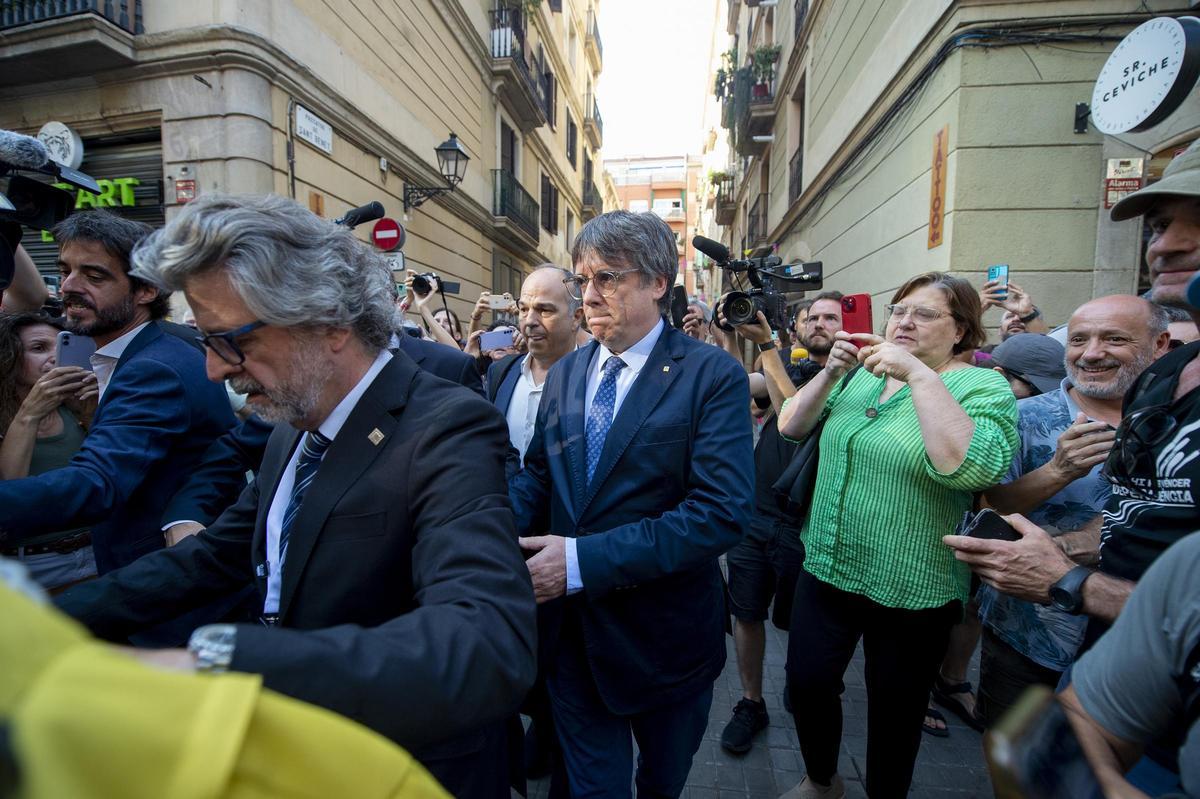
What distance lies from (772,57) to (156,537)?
15.8 metres

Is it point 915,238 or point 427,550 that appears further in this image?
point 915,238

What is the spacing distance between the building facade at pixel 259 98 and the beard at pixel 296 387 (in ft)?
20.5

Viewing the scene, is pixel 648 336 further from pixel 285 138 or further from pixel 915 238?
pixel 285 138

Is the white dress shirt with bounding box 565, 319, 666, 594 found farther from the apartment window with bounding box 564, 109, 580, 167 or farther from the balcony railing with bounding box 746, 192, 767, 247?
the apartment window with bounding box 564, 109, 580, 167

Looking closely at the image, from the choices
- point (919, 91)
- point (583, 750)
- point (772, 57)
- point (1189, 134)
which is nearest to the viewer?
point (583, 750)

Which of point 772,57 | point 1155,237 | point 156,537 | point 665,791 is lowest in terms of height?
point 665,791

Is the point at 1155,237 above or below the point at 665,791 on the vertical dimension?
above

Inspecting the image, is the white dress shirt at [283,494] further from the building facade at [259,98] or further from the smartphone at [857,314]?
the building facade at [259,98]

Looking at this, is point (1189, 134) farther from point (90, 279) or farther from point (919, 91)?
point (90, 279)

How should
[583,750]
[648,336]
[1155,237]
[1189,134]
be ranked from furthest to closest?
[1189,134] < [648,336] < [583,750] < [1155,237]

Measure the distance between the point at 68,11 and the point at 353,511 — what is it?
30.4 ft

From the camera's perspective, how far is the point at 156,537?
6.86ft

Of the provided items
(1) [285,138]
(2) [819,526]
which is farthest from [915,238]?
(1) [285,138]

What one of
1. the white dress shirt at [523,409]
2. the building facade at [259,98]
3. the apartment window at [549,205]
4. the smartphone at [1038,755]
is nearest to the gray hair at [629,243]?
the white dress shirt at [523,409]
